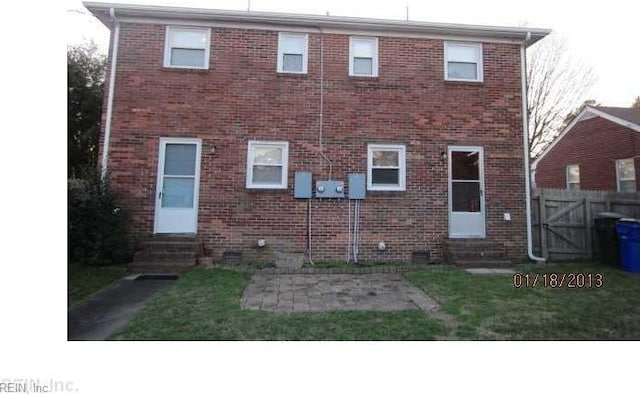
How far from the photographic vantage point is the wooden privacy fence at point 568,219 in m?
8.64

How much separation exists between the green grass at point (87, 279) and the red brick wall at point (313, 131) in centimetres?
111

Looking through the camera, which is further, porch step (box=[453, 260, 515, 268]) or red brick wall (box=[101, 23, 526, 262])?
red brick wall (box=[101, 23, 526, 262])

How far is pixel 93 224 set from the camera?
705 cm

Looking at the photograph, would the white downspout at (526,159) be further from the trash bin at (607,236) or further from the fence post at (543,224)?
the trash bin at (607,236)

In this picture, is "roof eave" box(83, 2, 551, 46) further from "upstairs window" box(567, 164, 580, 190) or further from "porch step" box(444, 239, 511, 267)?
"upstairs window" box(567, 164, 580, 190)

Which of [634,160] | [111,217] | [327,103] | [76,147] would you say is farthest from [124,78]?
[634,160]

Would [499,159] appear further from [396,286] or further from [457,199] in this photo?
[396,286]

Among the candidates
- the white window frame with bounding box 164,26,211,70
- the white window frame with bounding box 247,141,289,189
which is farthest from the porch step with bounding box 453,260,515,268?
the white window frame with bounding box 164,26,211,70

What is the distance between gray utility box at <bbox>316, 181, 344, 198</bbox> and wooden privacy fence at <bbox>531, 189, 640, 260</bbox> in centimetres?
479

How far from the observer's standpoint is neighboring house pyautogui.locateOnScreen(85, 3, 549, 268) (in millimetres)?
7770

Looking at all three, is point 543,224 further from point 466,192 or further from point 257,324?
point 257,324

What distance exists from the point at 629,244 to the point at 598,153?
7.53 m
